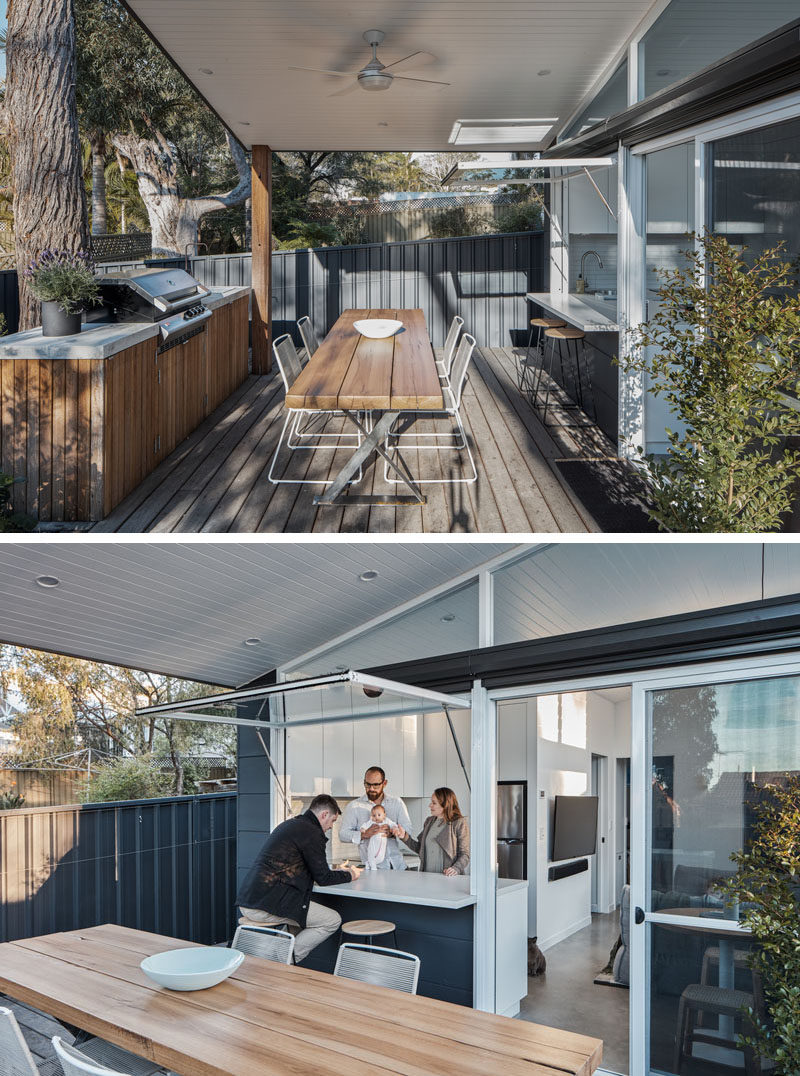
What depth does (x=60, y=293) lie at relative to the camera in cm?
563

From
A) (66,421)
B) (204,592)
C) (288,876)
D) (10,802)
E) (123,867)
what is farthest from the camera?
(10,802)

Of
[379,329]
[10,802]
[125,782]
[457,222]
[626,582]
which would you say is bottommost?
[125,782]

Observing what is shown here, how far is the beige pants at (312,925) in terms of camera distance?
5.21 meters

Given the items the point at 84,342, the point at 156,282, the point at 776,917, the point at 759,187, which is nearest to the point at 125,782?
the point at 156,282

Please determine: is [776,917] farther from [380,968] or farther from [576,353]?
[576,353]

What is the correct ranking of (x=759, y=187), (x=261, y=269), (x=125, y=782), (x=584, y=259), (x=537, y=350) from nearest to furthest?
→ (x=759, y=187), (x=584, y=259), (x=261, y=269), (x=537, y=350), (x=125, y=782)

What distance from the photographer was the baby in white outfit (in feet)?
21.1

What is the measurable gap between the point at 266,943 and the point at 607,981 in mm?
2533

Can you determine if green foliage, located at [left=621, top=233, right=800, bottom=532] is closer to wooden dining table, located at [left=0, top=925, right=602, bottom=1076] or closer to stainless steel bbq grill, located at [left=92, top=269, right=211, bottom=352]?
wooden dining table, located at [left=0, top=925, right=602, bottom=1076]

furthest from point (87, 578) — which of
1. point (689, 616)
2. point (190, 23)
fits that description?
point (190, 23)

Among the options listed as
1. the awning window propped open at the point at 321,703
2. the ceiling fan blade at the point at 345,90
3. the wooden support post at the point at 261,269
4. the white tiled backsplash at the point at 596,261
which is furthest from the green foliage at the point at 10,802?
the white tiled backsplash at the point at 596,261

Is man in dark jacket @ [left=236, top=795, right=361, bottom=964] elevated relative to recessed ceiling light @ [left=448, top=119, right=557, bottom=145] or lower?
lower

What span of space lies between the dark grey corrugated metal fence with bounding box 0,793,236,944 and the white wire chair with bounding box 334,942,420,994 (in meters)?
3.57

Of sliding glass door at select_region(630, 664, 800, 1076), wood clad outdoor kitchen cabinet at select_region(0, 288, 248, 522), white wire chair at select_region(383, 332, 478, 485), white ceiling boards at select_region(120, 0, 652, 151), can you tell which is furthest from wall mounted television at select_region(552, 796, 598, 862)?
white ceiling boards at select_region(120, 0, 652, 151)
